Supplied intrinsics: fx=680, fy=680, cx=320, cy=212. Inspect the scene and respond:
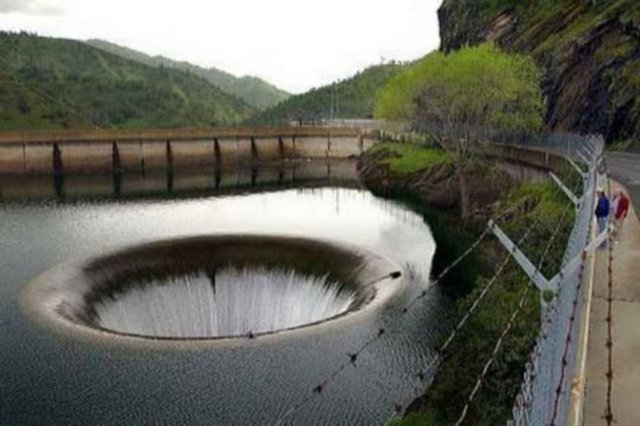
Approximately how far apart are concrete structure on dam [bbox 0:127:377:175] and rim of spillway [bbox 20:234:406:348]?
69.4m

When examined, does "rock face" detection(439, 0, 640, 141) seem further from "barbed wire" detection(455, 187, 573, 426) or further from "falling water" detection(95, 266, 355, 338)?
"barbed wire" detection(455, 187, 573, 426)

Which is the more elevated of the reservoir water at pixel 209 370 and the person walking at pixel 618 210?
the person walking at pixel 618 210

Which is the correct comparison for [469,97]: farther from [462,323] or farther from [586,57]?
[462,323]

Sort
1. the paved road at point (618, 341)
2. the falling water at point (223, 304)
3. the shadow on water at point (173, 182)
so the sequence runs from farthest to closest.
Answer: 1. the shadow on water at point (173, 182)
2. the falling water at point (223, 304)
3. the paved road at point (618, 341)

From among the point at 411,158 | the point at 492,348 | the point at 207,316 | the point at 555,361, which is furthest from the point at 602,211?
the point at 411,158

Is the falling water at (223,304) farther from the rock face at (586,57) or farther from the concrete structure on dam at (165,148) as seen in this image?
the concrete structure on dam at (165,148)

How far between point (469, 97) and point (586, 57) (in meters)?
12.2

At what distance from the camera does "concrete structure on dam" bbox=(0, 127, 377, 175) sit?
11419 centimetres

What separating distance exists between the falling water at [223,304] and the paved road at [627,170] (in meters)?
17.4

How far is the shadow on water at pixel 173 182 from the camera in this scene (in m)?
94.5

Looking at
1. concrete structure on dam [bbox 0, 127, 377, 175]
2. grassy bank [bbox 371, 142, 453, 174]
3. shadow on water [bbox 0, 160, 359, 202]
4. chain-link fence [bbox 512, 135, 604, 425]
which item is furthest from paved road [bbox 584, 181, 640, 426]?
concrete structure on dam [bbox 0, 127, 377, 175]

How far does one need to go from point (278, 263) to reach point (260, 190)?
4994 cm

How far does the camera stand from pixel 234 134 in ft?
432

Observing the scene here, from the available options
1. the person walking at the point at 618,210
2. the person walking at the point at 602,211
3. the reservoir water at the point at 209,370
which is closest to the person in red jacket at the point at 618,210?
the person walking at the point at 618,210
